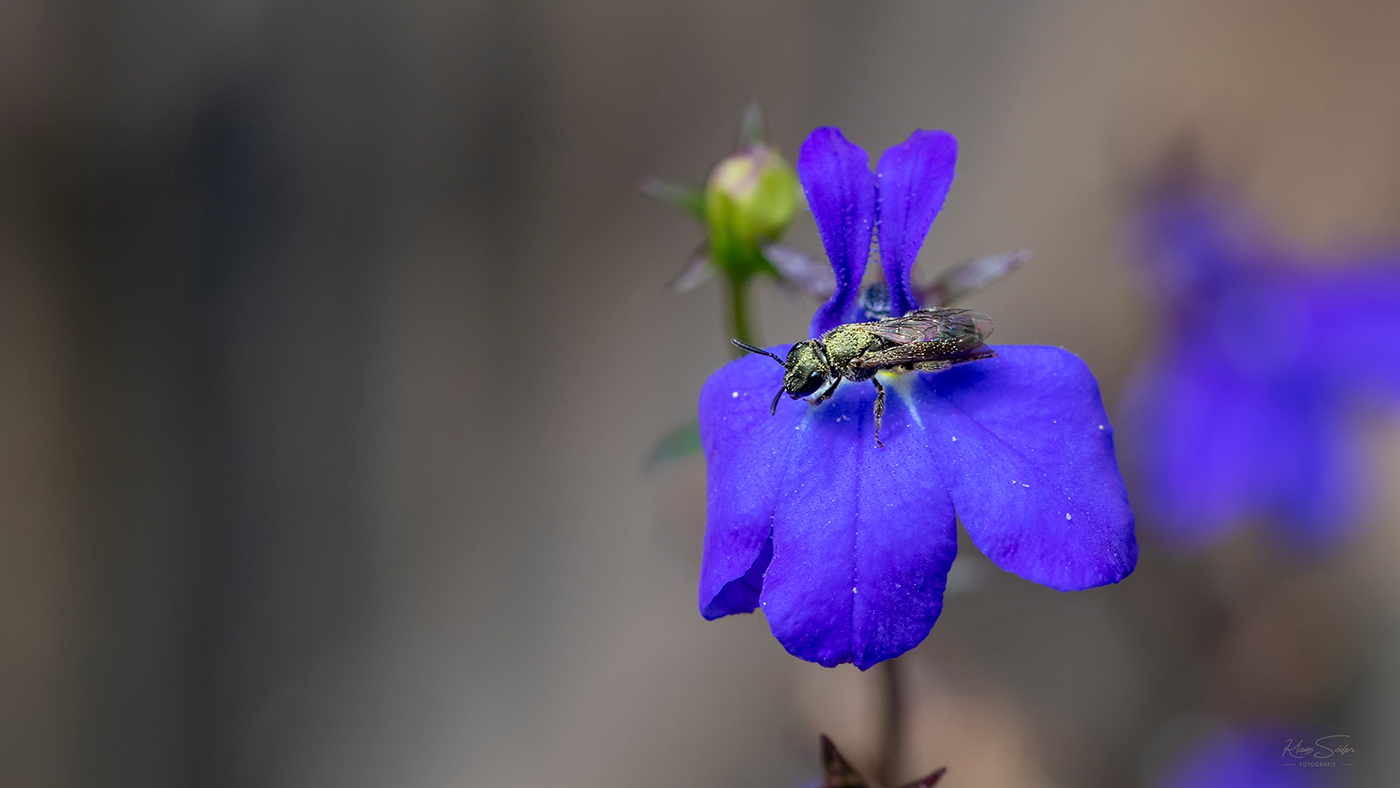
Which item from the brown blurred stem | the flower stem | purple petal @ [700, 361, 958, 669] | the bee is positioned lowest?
the brown blurred stem

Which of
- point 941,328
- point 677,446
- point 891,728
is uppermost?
point 941,328

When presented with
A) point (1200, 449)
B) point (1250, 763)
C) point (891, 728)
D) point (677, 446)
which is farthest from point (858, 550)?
point (1250, 763)

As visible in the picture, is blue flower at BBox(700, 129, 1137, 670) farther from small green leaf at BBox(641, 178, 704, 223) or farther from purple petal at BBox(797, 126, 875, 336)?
small green leaf at BBox(641, 178, 704, 223)

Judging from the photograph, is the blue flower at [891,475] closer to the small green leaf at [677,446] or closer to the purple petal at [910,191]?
the purple petal at [910,191]

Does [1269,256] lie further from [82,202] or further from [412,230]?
[82,202]

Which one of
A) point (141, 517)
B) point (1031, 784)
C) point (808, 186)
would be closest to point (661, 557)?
point (1031, 784)

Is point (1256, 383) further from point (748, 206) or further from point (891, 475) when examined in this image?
point (891, 475)

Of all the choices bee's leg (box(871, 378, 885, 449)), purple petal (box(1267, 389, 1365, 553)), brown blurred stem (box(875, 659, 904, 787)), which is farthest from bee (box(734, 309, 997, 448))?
purple petal (box(1267, 389, 1365, 553))
